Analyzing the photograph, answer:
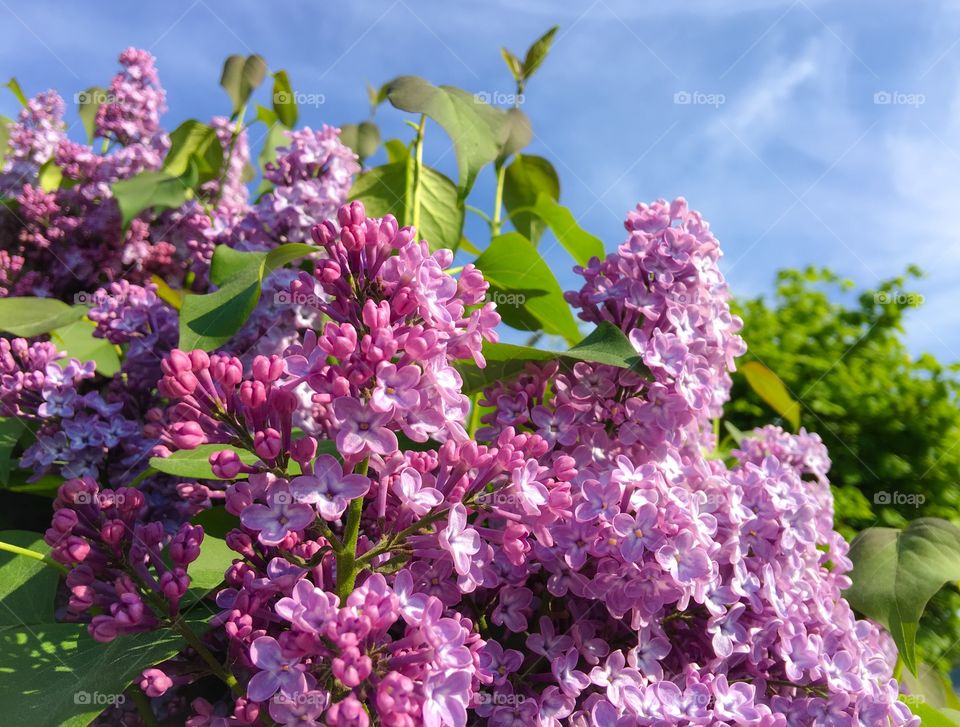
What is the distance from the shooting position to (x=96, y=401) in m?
0.96

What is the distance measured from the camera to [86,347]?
3.84ft

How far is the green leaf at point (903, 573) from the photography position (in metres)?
0.94

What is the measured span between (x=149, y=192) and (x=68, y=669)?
2.95ft

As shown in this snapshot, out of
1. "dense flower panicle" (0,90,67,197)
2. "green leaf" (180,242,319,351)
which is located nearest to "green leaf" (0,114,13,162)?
"dense flower panicle" (0,90,67,197)

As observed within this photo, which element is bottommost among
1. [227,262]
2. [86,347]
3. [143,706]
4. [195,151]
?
[143,706]

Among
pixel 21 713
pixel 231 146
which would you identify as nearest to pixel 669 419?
pixel 21 713

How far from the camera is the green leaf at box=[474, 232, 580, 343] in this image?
109 centimetres

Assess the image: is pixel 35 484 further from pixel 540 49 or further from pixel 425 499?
pixel 540 49

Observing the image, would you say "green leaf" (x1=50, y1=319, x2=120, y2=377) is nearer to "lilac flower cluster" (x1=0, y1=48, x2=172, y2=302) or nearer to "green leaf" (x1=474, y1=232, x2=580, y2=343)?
"lilac flower cluster" (x1=0, y1=48, x2=172, y2=302)

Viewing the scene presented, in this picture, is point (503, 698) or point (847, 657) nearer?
point (503, 698)

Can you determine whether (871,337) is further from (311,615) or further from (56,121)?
(311,615)

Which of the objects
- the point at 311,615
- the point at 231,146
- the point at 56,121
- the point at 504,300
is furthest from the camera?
the point at 56,121

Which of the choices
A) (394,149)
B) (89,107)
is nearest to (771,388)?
(394,149)

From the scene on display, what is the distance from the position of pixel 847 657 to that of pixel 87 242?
5.04 ft
